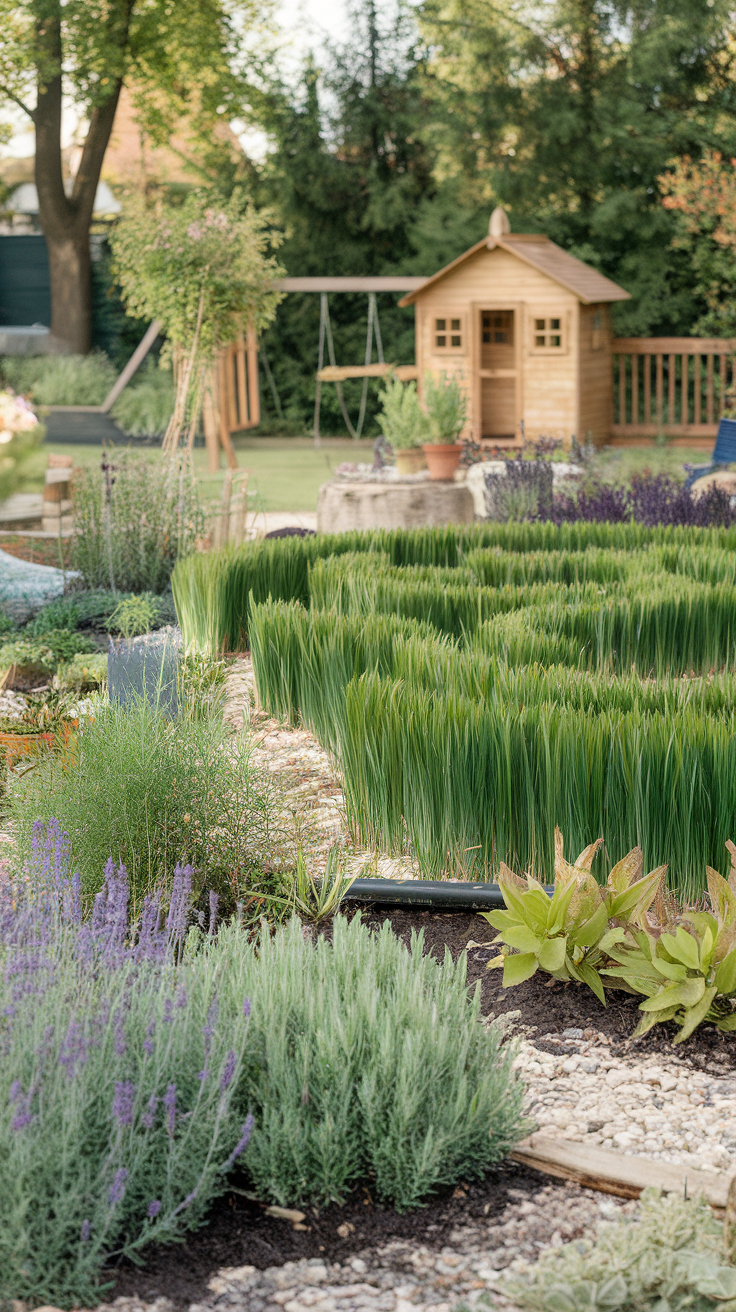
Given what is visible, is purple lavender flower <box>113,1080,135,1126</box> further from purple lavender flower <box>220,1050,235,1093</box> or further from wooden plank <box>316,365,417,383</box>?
wooden plank <box>316,365,417,383</box>

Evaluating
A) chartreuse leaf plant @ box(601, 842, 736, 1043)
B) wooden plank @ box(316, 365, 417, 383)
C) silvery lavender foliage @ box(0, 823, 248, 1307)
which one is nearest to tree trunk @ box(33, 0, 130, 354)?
wooden plank @ box(316, 365, 417, 383)

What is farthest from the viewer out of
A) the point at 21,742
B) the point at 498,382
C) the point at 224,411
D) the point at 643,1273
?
the point at 498,382

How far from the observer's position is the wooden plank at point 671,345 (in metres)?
16.3

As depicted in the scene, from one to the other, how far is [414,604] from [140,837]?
200 centimetres

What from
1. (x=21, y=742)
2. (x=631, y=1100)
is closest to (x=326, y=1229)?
(x=631, y=1100)

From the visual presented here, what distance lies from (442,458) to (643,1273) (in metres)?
8.53

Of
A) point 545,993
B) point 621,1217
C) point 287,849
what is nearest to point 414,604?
point 287,849

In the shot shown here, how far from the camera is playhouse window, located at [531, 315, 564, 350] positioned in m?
14.8

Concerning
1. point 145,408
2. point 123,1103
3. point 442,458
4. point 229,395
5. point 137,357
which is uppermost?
point 137,357

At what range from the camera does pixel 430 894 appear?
10.0 feet

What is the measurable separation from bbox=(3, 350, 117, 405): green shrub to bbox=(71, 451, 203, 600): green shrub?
492 inches

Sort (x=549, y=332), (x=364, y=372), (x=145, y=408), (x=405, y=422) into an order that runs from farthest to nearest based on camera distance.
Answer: (x=145, y=408)
(x=364, y=372)
(x=549, y=332)
(x=405, y=422)

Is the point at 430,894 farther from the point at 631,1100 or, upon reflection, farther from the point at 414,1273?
the point at 414,1273

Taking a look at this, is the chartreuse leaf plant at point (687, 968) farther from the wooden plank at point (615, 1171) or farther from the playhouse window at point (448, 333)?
the playhouse window at point (448, 333)
